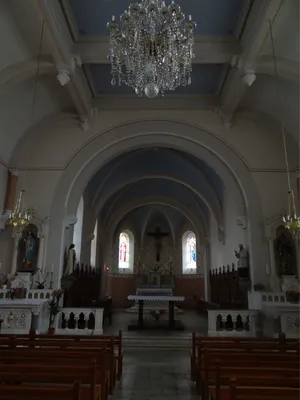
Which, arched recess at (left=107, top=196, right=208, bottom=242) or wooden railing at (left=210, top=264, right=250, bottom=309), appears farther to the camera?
arched recess at (left=107, top=196, right=208, bottom=242)

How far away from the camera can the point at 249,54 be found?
7.40m

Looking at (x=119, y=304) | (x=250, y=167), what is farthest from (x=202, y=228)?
(x=250, y=167)

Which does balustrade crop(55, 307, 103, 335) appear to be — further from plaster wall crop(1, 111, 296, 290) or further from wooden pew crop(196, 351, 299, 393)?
wooden pew crop(196, 351, 299, 393)

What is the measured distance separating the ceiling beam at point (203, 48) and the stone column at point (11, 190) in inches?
155

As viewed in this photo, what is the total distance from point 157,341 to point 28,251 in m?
4.35

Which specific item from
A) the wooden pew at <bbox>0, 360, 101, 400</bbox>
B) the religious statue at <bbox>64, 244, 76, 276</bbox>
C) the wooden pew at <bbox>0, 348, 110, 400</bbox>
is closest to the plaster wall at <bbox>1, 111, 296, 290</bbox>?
the religious statue at <bbox>64, 244, 76, 276</bbox>

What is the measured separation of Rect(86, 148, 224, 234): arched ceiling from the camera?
1347cm

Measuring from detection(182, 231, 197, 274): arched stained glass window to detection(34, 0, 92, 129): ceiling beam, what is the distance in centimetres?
1259

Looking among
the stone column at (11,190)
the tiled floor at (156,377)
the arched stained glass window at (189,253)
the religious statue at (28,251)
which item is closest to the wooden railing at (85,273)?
the religious statue at (28,251)

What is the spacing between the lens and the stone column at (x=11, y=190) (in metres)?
9.52

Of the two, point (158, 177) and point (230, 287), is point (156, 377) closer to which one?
point (230, 287)

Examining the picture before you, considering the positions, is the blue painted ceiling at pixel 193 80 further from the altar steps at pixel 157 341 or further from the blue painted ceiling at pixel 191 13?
the altar steps at pixel 157 341

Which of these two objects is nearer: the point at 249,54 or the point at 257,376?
the point at 257,376

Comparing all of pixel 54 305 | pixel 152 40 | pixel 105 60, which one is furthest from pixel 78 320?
pixel 152 40
